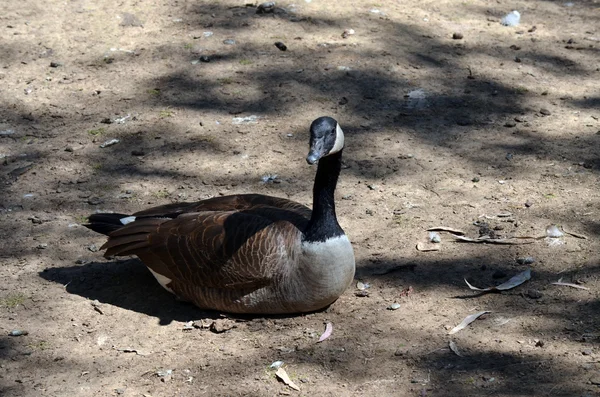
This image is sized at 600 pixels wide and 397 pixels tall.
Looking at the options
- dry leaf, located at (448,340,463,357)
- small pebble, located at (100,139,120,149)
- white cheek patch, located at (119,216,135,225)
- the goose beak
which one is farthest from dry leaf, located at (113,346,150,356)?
small pebble, located at (100,139,120,149)

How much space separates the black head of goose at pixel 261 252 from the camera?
521 centimetres

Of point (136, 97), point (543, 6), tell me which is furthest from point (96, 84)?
point (543, 6)

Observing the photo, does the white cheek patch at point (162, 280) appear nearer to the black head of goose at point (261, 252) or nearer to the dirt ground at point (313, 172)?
the black head of goose at point (261, 252)

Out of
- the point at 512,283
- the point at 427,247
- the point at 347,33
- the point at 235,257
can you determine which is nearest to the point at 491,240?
the point at 427,247

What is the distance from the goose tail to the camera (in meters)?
5.67

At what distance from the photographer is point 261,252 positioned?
5215 mm

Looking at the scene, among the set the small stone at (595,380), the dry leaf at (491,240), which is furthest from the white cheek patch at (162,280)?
the small stone at (595,380)

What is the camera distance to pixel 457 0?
962 centimetres

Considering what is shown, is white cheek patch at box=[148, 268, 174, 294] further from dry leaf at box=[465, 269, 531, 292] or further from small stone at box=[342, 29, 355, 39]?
small stone at box=[342, 29, 355, 39]

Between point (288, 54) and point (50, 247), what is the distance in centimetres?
334

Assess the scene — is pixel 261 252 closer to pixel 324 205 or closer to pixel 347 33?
pixel 324 205

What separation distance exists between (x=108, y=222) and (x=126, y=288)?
44 cm

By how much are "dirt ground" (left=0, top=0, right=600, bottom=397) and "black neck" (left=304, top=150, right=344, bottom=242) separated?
54 centimetres

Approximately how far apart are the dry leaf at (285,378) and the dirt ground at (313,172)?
3 centimetres
